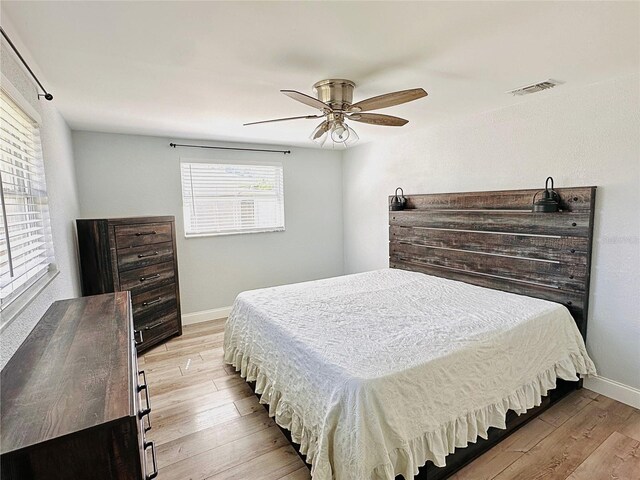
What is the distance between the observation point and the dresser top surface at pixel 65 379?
897 millimetres

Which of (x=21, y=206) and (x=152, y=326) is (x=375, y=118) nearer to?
(x=21, y=206)

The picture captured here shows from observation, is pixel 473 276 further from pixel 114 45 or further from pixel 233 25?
pixel 114 45

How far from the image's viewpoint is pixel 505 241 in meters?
2.86

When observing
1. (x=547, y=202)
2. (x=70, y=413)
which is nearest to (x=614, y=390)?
(x=547, y=202)

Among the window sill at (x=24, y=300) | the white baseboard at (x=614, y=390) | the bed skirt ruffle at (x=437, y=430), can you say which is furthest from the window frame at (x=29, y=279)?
the white baseboard at (x=614, y=390)

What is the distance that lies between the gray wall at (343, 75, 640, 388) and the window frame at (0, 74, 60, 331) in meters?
3.26

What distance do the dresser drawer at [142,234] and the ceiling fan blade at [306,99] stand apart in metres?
2.04

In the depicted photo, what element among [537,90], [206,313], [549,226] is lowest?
[206,313]

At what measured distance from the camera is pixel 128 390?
106 cm

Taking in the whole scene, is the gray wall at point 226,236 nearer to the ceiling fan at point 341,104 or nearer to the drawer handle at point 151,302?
the drawer handle at point 151,302

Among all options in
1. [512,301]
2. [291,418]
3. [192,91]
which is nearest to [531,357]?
[512,301]

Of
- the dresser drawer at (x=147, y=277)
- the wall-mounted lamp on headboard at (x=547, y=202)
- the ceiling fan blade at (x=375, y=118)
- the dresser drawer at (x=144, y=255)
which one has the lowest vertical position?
the dresser drawer at (x=147, y=277)

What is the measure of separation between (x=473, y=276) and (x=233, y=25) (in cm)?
280

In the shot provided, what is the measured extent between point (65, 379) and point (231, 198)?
3.21m
